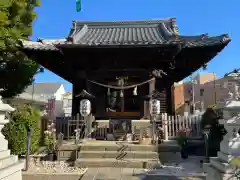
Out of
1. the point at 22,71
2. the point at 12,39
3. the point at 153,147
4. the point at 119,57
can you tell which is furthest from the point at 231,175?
the point at 22,71

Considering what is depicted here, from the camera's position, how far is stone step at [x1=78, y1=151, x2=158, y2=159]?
838 centimetres

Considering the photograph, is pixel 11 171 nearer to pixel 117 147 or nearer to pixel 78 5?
→ pixel 117 147

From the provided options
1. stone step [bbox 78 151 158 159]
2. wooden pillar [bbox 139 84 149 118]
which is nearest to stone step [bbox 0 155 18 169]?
stone step [bbox 78 151 158 159]

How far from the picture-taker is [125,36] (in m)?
13.7

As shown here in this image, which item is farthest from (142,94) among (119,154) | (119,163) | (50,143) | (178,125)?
(50,143)

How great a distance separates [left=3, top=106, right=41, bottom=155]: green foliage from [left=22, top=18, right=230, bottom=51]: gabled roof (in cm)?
294

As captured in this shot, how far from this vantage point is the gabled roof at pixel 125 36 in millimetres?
10305

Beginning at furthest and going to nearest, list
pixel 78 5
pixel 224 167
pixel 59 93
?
pixel 59 93, pixel 78 5, pixel 224 167

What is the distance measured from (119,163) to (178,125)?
4.03m

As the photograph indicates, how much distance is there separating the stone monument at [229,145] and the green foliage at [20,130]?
724 cm

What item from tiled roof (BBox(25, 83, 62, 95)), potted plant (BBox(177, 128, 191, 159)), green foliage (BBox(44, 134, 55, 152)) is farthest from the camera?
tiled roof (BBox(25, 83, 62, 95))

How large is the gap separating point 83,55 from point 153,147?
5.47 meters

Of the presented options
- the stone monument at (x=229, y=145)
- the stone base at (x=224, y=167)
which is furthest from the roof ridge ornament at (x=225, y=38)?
the stone base at (x=224, y=167)

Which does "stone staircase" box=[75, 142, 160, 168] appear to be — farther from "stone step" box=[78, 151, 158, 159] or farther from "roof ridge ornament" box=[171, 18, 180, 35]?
"roof ridge ornament" box=[171, 18, 180, 35]
